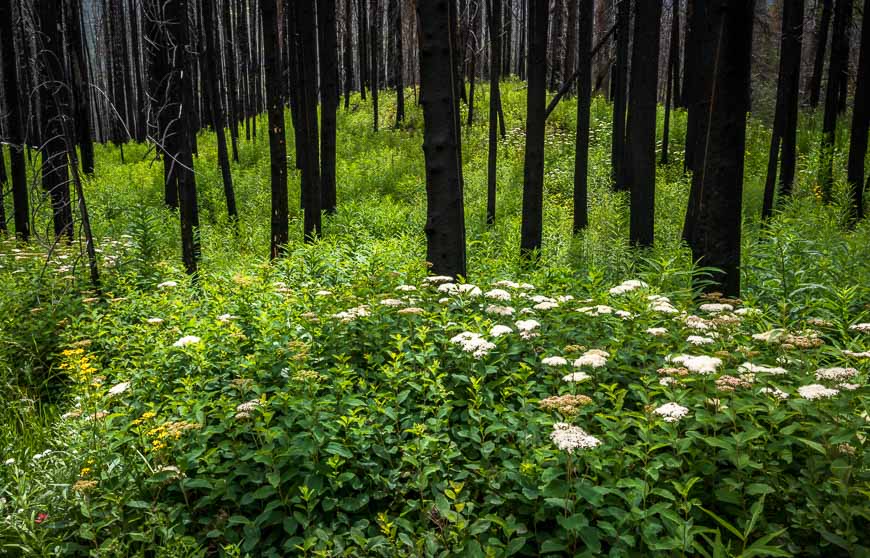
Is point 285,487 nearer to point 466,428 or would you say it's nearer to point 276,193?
point 466,428

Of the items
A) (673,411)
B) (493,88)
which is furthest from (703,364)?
(493,88)

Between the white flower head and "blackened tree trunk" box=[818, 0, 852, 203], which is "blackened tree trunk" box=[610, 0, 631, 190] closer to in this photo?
"blackened tree trunk" box=[818, 0, 852, 203]

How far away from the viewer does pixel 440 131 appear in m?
5.77

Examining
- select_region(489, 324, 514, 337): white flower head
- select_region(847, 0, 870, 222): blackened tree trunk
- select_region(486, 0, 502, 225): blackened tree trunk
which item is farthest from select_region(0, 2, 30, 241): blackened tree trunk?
select_region(847, 0, 870, 222): blackened tree trunk

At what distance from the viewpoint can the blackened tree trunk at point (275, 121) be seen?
9500mm

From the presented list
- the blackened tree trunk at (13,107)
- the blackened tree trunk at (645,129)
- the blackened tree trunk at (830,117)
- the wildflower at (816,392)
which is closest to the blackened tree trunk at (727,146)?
the wildflower at (816,392)

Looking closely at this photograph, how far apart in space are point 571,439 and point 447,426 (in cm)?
117

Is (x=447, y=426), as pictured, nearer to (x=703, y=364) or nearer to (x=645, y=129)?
(x=703, y=364)

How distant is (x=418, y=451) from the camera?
9.61ft

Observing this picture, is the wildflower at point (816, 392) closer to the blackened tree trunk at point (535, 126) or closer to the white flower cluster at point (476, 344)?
the white flower cluster at point (476, 344)

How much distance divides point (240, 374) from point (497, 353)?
2022mm

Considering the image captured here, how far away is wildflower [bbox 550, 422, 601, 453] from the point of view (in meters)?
2.38

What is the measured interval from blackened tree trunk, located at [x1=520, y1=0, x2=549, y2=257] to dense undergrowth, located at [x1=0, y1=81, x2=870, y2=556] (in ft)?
10.8

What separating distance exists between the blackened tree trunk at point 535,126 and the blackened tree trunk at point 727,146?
150 inches
